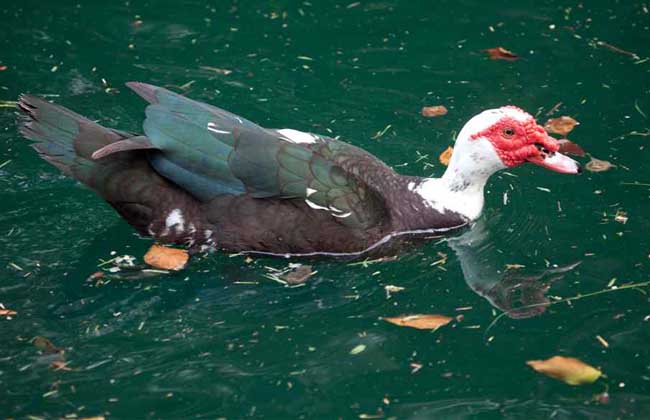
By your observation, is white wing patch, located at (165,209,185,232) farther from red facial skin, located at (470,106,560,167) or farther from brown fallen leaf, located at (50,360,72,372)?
red facial skin, located at (470,106,560,167)

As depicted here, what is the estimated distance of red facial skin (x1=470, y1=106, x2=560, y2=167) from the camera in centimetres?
587

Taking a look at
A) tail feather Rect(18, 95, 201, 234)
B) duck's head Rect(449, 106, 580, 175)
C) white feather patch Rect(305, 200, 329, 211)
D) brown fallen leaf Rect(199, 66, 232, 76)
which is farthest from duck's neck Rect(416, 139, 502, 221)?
brown fallen leaf Rect(199, 66, 232, 76)

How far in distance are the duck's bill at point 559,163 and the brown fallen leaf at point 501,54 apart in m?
2.01

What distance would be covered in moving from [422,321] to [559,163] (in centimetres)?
147

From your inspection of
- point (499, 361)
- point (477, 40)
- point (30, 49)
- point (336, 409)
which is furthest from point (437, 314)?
point (30, 49)

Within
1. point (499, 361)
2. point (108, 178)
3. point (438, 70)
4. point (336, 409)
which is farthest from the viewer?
point (438, 70)

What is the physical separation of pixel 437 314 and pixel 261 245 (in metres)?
1.16

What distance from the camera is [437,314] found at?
5234 mm

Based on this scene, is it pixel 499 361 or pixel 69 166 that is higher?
pixel 69 166

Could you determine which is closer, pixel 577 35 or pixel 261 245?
pixel 261 245

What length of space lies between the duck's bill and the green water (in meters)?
0.36

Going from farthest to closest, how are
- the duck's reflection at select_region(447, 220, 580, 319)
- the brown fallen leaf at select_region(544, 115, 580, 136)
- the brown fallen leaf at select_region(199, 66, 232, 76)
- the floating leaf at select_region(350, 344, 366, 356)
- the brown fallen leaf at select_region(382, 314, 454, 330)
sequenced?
the brown fallen leaf at select_region(199, 66, 232, 76) → the brown fallen leaf at select_region(544, 115, 580, 136) → the duck's reflection at select_region(447, 220, 580, 319) → the brown fallen leaf at select_region(382, 314, 454, 330) → the floating leaf at select_region(350, 344, 366, 356)

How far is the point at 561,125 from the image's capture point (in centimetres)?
696

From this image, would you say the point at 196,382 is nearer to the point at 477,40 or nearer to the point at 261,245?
the point at 261,245
